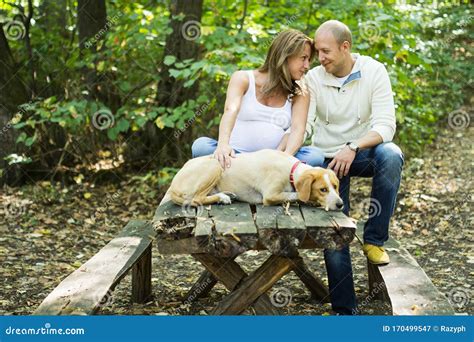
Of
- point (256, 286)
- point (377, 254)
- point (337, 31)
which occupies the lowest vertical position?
point (256, 286)

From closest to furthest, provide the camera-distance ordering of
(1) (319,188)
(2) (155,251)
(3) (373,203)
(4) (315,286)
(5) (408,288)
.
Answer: (5) (408,288)
(1) (319,188)
(3) (373,203)
(4) (315,286)
(2) (155,251)

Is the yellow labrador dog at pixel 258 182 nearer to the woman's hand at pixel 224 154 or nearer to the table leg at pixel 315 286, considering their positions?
the woman's hand at pixel 224 154

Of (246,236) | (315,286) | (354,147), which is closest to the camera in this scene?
(246,236)

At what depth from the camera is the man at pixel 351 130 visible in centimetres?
405

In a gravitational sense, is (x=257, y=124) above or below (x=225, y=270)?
above

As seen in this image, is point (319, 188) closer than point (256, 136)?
Yes

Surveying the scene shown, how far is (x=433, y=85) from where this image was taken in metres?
11.7

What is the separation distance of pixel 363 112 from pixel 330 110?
0.77 feet

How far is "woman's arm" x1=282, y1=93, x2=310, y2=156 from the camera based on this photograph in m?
4.34

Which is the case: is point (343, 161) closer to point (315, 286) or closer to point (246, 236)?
point (315, 286)

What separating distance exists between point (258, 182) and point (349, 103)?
3.23 ft

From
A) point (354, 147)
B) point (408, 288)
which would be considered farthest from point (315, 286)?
point (408, 288)

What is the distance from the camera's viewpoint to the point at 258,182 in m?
4.01

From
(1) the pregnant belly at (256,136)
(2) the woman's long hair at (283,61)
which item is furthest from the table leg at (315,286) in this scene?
(2) the woman's long hair at (283,61)
